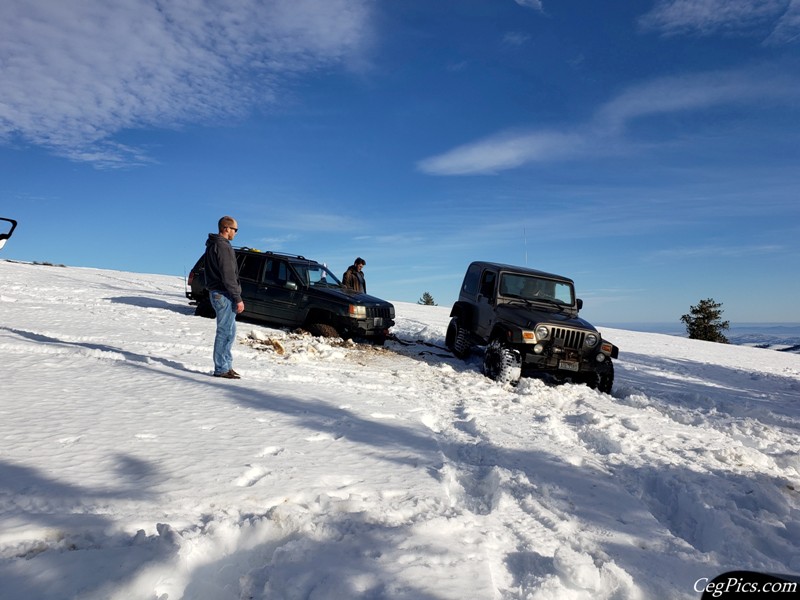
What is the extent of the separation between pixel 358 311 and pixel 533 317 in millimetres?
3686

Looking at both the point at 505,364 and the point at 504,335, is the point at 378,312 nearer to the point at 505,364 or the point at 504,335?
the point at 504,335

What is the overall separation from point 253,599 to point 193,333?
8.15 meters

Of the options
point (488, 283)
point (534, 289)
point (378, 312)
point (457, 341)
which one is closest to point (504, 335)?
point (534, 289)

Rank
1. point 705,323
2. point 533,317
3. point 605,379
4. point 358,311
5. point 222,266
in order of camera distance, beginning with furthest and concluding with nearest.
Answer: point 705,323 < point 358,311 < point 533,317 < point 605,379 < point 222,266

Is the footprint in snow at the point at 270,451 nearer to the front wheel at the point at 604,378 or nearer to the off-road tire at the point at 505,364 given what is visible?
the off-road tire at the point at 505,364

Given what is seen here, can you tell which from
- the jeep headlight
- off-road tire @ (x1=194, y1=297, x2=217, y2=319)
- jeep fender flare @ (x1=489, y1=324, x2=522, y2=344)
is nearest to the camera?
jeep fender flare @ (x1=489, y1=324, x2=522, y2=344)

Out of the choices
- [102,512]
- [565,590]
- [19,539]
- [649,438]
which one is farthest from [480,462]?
[19,539]

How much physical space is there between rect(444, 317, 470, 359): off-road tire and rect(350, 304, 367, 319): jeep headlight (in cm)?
211

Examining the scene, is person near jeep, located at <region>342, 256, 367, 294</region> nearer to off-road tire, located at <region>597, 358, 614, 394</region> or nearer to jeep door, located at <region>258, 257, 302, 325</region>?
jeep door, located at <region>258, 257, 302, 325</region>

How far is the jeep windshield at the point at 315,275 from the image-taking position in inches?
433

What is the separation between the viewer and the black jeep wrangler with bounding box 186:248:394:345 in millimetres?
10320

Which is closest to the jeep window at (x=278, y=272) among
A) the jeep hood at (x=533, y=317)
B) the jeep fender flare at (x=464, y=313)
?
the jeep fender flare at (x=464, y=313)

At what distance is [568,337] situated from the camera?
322 inches

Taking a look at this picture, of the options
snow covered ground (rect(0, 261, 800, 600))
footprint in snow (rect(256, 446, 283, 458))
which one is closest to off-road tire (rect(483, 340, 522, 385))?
A: snow covered ground (rect(0, 261, 800, 600))
